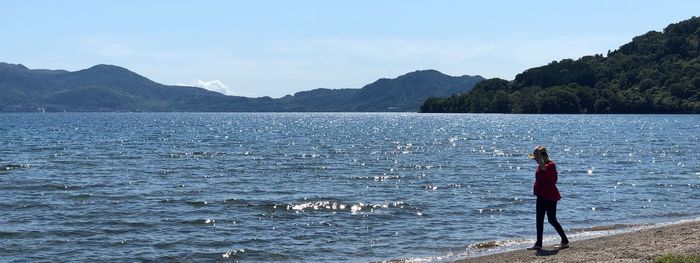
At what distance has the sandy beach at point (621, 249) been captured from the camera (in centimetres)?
1647

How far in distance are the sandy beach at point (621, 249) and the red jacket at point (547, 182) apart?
136 centimetres

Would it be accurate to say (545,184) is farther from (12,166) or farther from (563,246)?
(12,166)

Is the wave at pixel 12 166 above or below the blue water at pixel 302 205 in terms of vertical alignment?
above

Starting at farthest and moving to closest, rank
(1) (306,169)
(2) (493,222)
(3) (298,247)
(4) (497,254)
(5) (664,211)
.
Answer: (1) (306,169) → (5) (664,211) → (2) (493,222) → (3) (298,247) → (4) (497,254)

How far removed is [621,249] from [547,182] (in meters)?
2.16

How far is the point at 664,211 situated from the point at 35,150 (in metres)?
54.5

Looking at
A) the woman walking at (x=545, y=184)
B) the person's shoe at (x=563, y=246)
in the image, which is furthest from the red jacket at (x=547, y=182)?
the person's shoe at (x=563, y=246)

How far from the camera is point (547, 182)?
1819 cm

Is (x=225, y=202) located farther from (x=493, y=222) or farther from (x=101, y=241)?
(x=493, y=222)

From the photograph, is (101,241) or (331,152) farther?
(331,152)

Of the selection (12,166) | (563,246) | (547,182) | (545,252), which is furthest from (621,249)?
(12,166)

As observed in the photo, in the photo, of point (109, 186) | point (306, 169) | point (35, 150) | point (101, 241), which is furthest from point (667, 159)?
point (35, 150)

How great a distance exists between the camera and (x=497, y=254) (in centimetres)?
1931

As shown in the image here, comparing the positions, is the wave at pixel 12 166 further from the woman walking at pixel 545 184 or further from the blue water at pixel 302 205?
the woman walking at pixel 545 184
